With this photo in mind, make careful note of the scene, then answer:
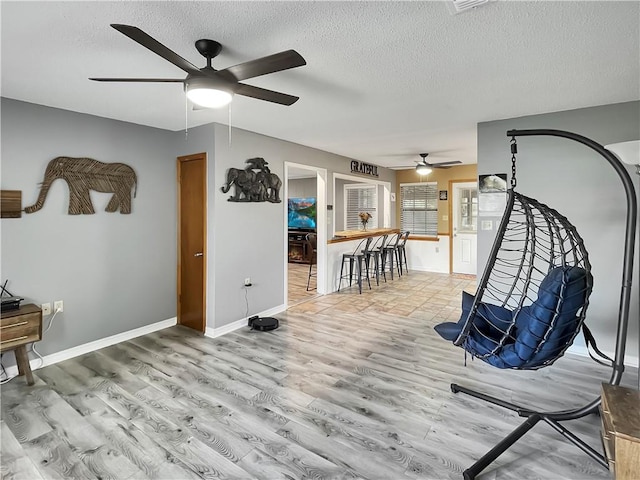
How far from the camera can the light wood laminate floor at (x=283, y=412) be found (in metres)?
1.93

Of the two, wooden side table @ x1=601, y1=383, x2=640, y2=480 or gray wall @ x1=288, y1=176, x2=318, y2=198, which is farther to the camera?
gray wall @ x1=288, y1=176, x2=318, y2=198

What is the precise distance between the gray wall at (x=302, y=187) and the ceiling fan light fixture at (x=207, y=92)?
Result: 721 centimetres

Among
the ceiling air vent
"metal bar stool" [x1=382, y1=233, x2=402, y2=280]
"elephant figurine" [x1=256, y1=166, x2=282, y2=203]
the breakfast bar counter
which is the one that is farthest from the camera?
"metal bar stool" [x1=382, y1=233, x2=402, y2=280]

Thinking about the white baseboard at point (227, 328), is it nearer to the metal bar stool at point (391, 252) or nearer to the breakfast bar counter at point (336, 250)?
the breakfast bar counter at point (336, 250)

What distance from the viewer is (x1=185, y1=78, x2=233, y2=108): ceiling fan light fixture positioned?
1.89 meters

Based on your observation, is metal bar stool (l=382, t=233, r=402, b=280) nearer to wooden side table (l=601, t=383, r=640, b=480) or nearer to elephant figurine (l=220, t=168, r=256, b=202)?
elephant figurine (l=220, t=168, r=256, b=202)

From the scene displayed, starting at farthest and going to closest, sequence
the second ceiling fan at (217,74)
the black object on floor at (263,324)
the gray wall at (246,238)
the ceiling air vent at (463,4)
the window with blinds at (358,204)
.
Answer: the window with blinds at (358,204) < the black object on floor at (263,324) < the gray wall at (246,238) < the second ceiling fan at (217,74) < the ceiling air vent at (463,4)

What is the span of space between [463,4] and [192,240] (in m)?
3.49

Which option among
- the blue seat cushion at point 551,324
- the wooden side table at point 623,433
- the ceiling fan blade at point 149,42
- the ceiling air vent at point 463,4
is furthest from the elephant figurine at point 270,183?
the wooden side table at point 623,433

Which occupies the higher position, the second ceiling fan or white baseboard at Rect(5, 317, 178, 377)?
the second ceiling fan

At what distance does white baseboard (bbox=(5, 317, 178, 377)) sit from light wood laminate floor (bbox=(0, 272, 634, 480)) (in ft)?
0.30

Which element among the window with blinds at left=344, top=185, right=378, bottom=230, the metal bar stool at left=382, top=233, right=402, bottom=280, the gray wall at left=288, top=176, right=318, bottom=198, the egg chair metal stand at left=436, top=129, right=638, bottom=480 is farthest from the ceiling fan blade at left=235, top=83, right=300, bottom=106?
the gray wall at left=288, top=176, right=318, bottom=198

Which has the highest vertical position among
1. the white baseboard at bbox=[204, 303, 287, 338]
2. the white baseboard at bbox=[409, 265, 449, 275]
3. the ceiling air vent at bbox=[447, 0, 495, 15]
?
the ceiling air vent at bbox=[447, 0, 495, 15]

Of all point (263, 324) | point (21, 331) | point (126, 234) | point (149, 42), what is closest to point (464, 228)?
point (263, 324)
